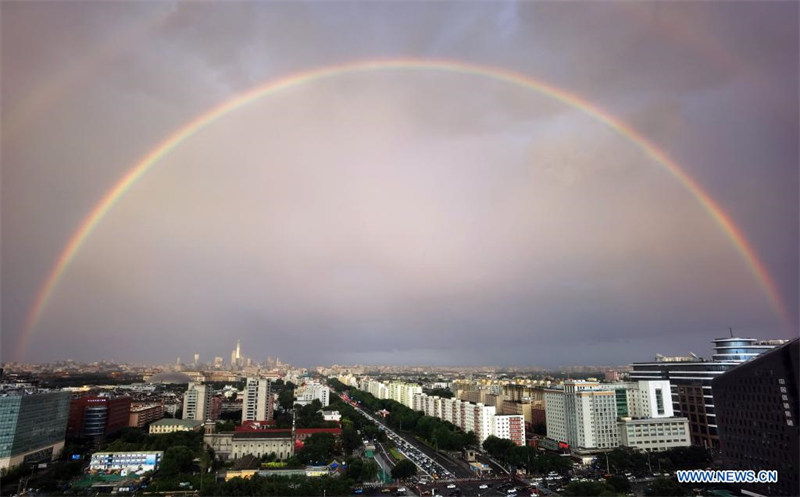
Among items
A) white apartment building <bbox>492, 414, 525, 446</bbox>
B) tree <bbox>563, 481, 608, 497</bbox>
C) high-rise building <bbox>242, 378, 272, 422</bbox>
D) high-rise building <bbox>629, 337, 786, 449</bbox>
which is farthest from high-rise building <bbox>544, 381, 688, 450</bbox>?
high-rise building <bbox>242, 378, 272, 422</bbox>

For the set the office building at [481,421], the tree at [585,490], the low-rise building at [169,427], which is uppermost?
the office building at [481,421]

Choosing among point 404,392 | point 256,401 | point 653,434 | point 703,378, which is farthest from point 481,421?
point 404,392

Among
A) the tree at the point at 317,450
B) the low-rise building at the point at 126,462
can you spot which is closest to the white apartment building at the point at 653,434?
the tree at the point at 317,450

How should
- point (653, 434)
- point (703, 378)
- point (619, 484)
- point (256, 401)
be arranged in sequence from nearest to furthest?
point (619, 484), point (653, 434), point (703, 378), point (256, 401)

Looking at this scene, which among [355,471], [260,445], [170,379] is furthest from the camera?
[170,379]

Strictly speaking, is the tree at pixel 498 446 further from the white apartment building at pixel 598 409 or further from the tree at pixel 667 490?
the tree at pixel 667 490

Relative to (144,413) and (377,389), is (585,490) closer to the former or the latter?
(144,413)
